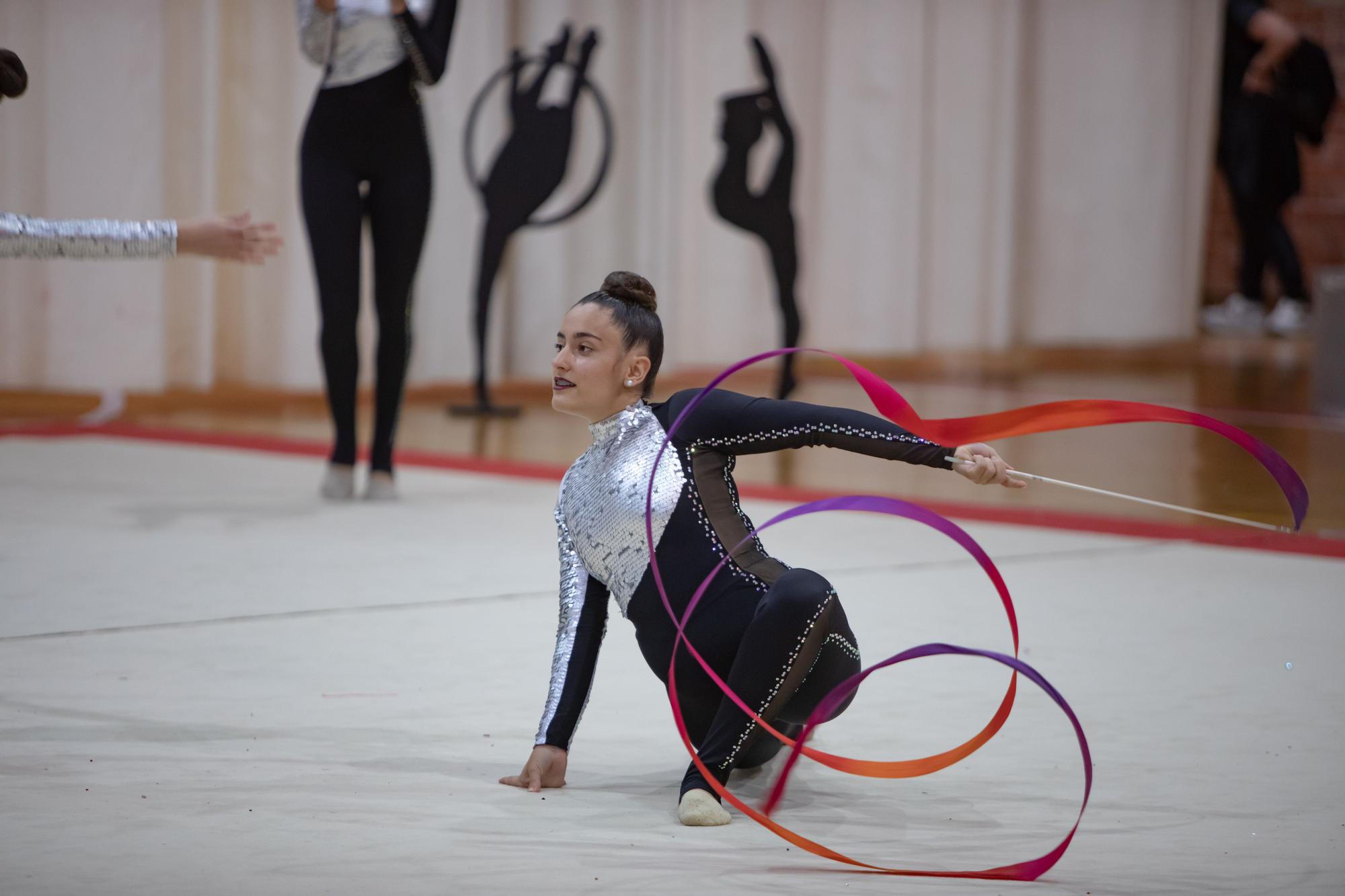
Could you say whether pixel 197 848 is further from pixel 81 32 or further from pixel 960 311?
pixel 960 311

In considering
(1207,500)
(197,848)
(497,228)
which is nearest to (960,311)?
(497,228)

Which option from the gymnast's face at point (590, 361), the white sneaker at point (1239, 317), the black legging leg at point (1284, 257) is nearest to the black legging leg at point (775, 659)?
the gymnast's face at point (590, 361)

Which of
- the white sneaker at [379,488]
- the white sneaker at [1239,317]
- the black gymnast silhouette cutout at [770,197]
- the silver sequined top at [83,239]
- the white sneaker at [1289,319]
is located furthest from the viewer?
the white sneaker at [1239,317]

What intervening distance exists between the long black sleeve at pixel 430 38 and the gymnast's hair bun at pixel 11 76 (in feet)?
4.99

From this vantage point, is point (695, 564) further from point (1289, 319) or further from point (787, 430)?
point (1289, 319)

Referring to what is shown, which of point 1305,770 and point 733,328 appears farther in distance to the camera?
point 733,328

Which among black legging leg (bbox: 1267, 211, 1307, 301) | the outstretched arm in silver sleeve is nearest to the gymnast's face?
the outstretched arm in silver sleeve

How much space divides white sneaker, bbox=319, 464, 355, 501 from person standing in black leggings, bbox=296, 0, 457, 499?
129 mm

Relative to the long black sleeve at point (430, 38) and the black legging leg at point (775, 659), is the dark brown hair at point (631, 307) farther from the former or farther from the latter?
the long black sleeve at point (430, 38)

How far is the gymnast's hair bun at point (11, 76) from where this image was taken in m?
2.18

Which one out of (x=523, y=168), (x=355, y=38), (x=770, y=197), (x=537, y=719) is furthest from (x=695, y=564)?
(x=770, y=197)

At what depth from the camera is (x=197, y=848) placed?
157 centimetres

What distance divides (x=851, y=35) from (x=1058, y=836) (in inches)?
253

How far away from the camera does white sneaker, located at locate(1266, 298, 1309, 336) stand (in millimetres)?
9688
